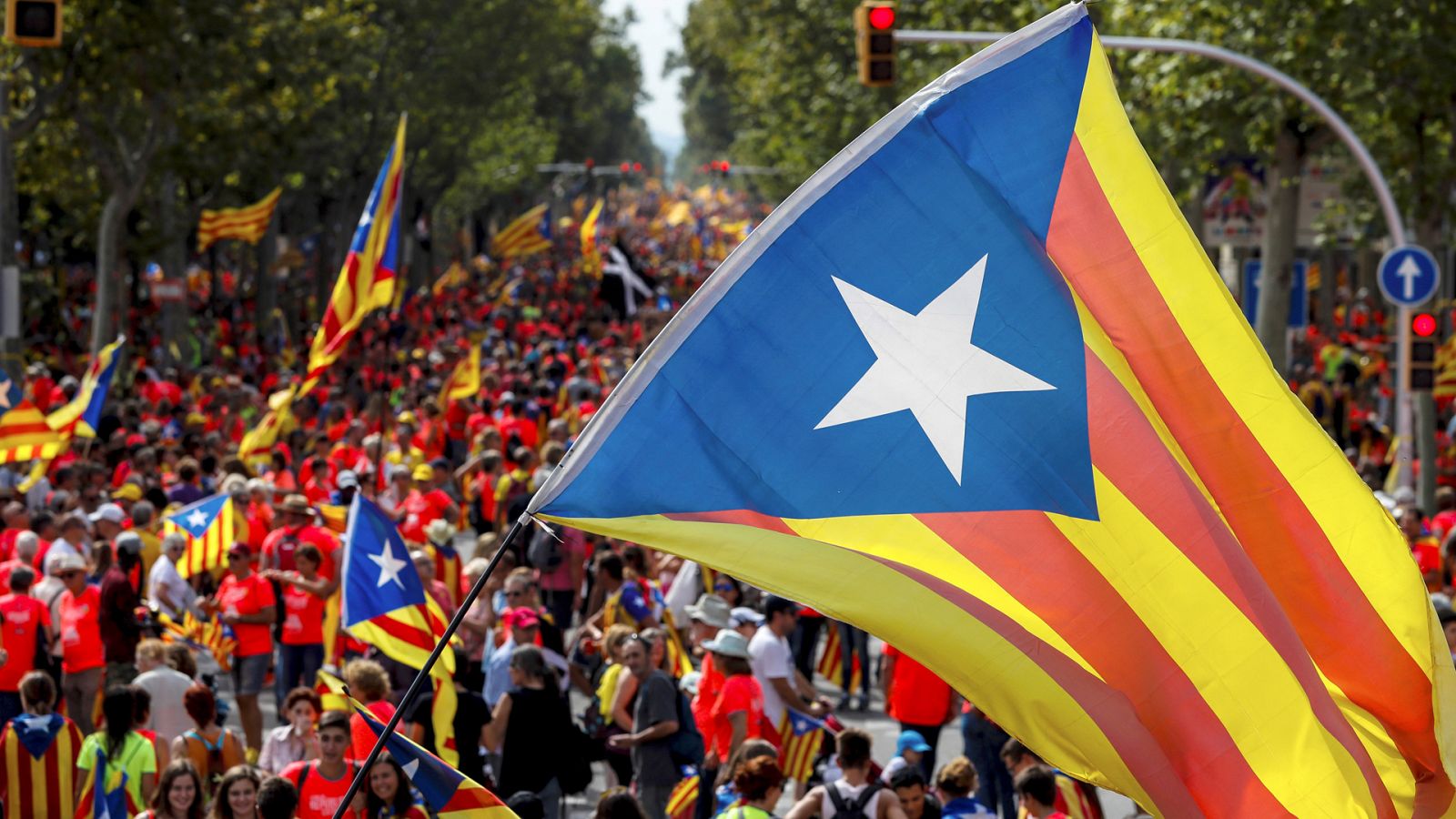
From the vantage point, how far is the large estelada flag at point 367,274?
15789 mm

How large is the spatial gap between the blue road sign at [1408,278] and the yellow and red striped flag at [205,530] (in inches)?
419

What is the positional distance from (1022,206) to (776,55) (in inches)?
1725

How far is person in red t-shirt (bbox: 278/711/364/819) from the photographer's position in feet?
25.6

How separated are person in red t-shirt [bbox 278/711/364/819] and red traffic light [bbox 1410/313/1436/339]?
14402 millimetres

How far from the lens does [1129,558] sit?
16.4ft

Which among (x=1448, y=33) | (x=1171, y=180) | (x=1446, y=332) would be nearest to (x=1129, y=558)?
(x=1448, y=33)

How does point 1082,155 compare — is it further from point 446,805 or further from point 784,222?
point 446,805

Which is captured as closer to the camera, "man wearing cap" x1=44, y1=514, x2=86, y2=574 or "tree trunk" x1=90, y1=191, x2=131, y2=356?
"man wearing cap" x1=44, y1=514, x2=86, y2=574

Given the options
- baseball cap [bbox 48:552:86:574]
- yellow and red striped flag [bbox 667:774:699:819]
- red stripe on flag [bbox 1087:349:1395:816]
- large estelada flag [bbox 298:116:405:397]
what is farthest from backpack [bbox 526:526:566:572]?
red stripe on flag [bbox 1087:349:1395:816]

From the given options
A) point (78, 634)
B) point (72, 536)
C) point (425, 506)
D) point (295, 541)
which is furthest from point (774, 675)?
point (425, 506)

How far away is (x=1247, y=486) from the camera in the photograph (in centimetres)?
504

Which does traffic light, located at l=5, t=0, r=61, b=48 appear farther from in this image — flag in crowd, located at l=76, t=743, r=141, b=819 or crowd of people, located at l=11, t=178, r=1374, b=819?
flag in crowd, located at l=76, t=743, r=141, b=819

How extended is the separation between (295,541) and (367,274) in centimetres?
332

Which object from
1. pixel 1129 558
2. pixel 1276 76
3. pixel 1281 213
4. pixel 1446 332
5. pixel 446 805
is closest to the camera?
pixel 1129 558
